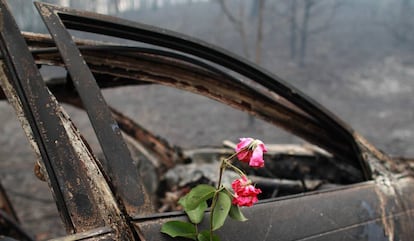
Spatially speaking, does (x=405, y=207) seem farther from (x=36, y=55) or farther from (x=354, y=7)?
(x=354, y=7)

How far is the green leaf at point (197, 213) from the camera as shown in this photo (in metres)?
1.44

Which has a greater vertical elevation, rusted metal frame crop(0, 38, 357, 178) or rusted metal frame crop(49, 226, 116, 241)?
rusted metal frame crop(0, 38, 357, 178)

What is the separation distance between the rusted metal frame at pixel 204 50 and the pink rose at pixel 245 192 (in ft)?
3.49

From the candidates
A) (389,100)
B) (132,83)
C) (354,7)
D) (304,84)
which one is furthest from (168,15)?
(132,83)

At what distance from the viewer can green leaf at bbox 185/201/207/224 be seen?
144cm

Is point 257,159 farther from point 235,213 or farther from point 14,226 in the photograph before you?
point 14,226

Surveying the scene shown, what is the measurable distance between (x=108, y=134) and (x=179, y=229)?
0.45 meters

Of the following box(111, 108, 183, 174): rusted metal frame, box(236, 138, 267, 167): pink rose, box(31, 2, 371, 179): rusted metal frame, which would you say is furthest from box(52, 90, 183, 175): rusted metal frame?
box(236, 138, 267, 167): pink rose

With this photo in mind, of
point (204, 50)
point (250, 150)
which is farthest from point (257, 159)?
point (204, 50)

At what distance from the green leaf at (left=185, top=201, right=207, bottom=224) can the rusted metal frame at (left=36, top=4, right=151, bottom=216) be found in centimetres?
15

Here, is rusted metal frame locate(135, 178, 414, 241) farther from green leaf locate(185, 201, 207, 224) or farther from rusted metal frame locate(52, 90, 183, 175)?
rusted metal frame locate(52, 90, 183, 175)

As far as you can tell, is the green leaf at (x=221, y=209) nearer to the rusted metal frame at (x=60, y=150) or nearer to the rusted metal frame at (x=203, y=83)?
the rusted metal frame at (x=60, y=150)

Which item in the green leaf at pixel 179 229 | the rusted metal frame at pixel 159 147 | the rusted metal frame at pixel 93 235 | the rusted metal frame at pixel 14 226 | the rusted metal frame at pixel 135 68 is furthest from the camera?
the rusted metal frame at pixel 159 147

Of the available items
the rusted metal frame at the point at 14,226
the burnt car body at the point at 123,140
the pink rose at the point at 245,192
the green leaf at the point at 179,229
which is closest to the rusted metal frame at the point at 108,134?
the burnt car body at the point at 123,140
